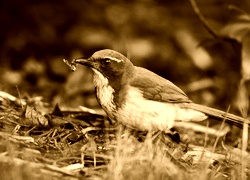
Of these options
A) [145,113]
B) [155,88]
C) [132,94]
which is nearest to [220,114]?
[155,88]

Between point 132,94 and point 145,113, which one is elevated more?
point 132,94

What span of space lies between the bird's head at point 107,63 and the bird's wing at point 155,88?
0.65 feet

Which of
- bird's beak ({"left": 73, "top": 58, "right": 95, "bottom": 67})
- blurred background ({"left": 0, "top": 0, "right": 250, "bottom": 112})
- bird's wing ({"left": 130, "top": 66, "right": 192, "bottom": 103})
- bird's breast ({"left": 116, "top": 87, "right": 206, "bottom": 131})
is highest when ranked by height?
blurred background ({"left": 0, "top": 0, "right": 250, "bottom": 112})

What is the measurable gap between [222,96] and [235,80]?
1.10ft

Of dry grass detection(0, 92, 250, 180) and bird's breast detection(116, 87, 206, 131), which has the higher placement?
bird's breast detection(116, 87, 206, 131)

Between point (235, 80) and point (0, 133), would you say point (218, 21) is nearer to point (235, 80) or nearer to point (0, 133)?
point (235, 80)

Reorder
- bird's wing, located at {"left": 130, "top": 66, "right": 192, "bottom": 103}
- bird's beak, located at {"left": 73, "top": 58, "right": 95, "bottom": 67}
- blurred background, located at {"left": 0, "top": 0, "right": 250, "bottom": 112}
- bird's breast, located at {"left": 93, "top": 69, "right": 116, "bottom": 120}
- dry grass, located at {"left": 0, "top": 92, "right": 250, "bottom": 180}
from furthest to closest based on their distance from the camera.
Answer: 1. blurred background, located at {"left": 0, "top": 0, "right": 250, "bottom": 112}
2. bird's wing, located at {"left": 130, "top": 66, "right": 192, "bottom": 103}
3. bird's beak, located at {"left": 73, "top": 58, "right": 95, "bottom": 67}
4. bird's breast, located at {"left": 93, "top": 69, "right": 116, "bottom": 120}
5. dry grass, located at {"left": 0, "top": 92, "right": 250, "bottom": 180}

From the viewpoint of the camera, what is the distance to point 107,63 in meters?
7.65

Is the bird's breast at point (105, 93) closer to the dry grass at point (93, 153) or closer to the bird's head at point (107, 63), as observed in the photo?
the bird's head at point (107, 63)

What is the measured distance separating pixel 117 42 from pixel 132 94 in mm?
3869

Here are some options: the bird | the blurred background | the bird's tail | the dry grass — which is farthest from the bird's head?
the blurred background

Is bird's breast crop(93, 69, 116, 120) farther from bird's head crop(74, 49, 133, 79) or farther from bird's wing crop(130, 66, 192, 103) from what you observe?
bird's wing crop(130, 66, 192, 103)

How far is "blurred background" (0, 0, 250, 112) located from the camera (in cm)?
1071

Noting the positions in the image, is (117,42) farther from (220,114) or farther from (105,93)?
(105,93)
